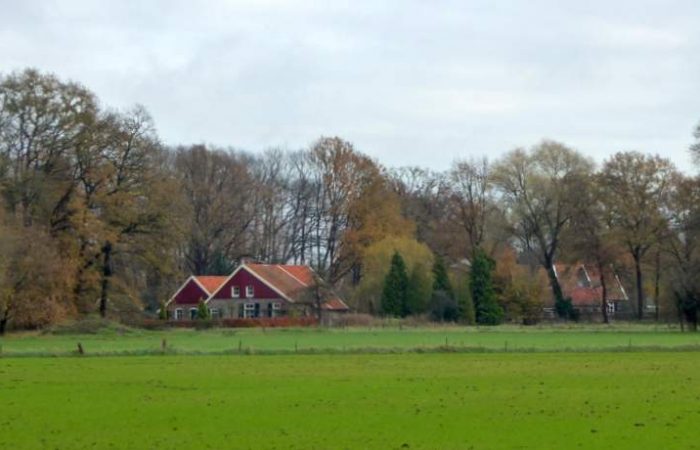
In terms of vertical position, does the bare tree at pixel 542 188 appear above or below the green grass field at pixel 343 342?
above

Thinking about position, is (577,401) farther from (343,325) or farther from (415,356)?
(343,325)

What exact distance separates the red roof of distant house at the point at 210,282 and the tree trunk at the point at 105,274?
65.2ft

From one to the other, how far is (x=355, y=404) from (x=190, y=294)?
77409 mm

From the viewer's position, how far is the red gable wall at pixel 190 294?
10275 centimetres

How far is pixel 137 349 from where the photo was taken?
186 feet

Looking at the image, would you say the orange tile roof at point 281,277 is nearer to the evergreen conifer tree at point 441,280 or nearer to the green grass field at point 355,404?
the evergreen conifer tree at point 441,280

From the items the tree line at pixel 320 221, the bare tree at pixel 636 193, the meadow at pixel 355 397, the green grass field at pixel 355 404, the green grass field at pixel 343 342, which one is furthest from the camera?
the bare tree at pixel 636 193


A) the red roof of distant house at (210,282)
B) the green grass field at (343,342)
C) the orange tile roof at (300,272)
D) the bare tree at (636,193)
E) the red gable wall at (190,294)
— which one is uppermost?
the bare tree at (636,193)

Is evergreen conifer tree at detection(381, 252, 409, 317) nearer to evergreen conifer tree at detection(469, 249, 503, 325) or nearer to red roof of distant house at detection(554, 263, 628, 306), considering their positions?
evergreen conifer tree at detection(469, 249, 503, 325)

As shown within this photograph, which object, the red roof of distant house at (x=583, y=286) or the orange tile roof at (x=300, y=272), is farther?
the red roof of distant house at (x=583, y=286)

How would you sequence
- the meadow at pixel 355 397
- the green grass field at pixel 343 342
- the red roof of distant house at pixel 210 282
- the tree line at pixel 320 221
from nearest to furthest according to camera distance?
the meadow at pixel 355 397 → the green grass field at pixel 343 342 → the tree line at pixel 320 221 → the red roof of distant house at pixel 210 282

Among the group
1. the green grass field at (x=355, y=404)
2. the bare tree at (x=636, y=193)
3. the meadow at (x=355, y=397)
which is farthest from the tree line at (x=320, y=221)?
the green grass field at (x=355, y=404)

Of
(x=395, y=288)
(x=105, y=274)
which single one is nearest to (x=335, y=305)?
(x=395, y=288)

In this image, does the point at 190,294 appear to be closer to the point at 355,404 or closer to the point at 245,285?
the point at 245,285
